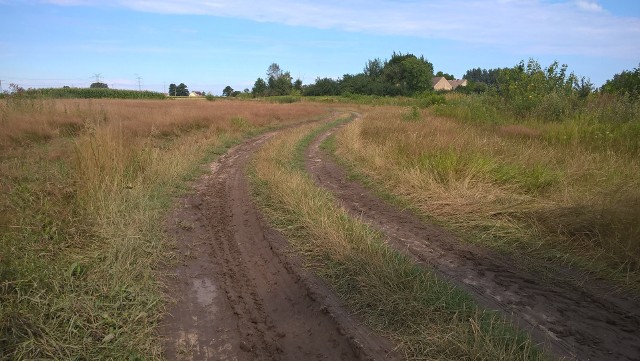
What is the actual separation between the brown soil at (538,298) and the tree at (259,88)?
69531 mm

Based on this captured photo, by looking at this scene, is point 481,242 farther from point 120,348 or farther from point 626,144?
point 626,144

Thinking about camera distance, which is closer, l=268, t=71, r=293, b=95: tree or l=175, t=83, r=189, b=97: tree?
l=268, t=71, r=293, b=95: tree

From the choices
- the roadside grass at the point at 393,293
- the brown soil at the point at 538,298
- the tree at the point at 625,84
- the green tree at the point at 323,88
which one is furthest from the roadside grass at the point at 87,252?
the green tree at the point at 323,88

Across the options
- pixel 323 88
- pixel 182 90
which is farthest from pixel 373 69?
pixel 182 90

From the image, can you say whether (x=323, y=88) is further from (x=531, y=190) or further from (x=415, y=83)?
(x=531, y=190)

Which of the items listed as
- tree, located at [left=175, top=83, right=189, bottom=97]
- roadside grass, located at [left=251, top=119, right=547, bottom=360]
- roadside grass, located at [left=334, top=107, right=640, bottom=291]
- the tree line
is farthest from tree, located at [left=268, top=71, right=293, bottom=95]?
roadside grass, located at [left=251, top=119, right=547, bottom=360]

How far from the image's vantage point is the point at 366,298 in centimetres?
330

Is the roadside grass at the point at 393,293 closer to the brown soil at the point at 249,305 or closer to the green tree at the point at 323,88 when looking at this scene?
the brown soil at the point at 249,305

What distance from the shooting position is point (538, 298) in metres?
3.40

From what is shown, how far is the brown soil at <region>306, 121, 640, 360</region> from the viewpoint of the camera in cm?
280

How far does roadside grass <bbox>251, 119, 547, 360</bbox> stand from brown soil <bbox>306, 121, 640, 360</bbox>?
267mm

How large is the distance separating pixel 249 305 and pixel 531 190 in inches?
185

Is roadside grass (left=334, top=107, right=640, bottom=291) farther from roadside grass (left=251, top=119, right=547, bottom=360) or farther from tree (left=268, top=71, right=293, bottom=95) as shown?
tree (left=268, top=71, right=293, bottom=95)

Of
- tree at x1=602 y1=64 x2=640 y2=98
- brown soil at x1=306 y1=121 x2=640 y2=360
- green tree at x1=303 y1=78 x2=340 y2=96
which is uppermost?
green tree at x1=303 y1=78 x2=340 y2=96
